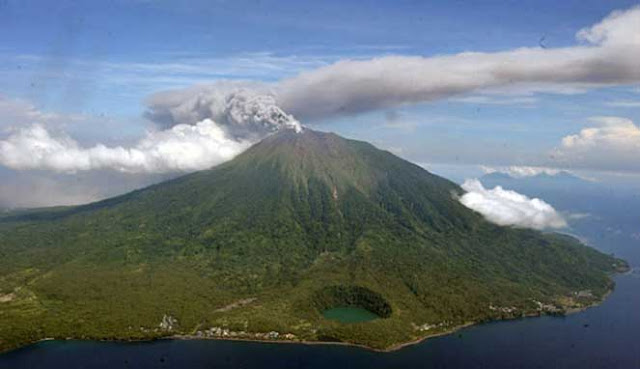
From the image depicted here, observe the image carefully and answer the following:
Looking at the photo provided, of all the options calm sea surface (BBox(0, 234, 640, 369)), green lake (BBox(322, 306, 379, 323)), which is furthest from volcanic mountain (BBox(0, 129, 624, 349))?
calm sea surface (BBox(0, 234, 640, 369))

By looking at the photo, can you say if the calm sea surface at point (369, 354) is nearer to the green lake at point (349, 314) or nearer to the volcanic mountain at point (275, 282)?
the volcanic mountain at point (275, 282)

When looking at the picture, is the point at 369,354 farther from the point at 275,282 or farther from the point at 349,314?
the point at 275,282

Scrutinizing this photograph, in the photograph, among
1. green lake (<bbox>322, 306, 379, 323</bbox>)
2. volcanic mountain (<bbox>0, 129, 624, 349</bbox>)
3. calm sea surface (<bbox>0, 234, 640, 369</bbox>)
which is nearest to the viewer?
calm sea surface (<bbox>0, 234, 640, 369</bbox>)

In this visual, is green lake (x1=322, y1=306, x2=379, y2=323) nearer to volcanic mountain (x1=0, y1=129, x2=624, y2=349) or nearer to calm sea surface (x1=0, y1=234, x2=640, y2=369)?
volcanic mountain (x1=0, y1=129, x2=624, y2=349)

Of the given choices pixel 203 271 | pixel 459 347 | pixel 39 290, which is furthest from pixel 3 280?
pixel 459 347

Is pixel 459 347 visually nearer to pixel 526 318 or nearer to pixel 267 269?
pixel 526 318

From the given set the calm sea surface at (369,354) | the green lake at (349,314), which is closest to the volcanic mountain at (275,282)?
the green lake at (349,314)
